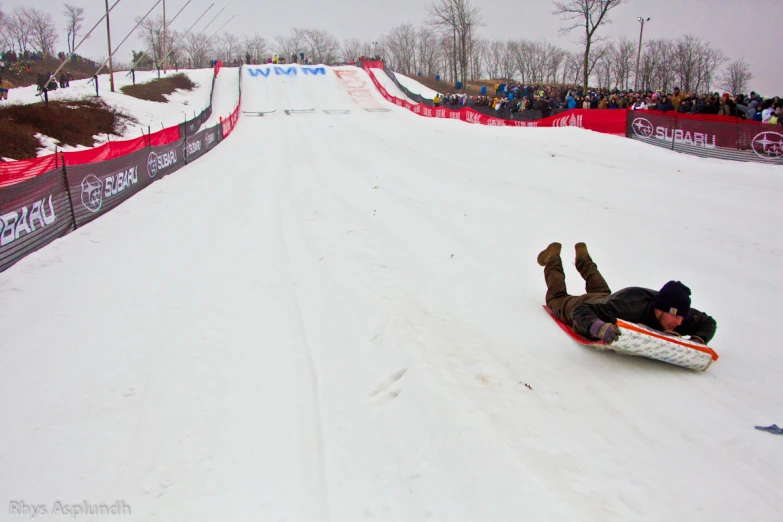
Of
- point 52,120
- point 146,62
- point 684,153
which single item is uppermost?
point 146,62

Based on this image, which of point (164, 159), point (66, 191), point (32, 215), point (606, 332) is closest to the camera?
point (606, 332)

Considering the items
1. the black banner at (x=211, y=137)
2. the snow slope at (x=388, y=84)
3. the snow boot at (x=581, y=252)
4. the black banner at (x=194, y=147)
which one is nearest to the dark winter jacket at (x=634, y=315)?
the snow boot at (x=581, y=252)

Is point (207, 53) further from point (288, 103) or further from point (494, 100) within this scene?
point (494, 100)

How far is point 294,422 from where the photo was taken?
362cm

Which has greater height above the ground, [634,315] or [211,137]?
[211,137]

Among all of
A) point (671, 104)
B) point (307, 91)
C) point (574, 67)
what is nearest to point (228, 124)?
point (307, 91)

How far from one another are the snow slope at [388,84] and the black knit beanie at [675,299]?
3719 cm

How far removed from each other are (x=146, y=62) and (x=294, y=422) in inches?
4146

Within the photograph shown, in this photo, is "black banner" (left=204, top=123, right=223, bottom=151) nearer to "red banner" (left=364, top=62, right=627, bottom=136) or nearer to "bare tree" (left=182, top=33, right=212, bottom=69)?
"red banner" (left=364, top=62, right=627, bottom=136)

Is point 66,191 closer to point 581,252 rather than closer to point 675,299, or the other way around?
point 581,252

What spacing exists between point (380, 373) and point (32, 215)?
21.4 feet

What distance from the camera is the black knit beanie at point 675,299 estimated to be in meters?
Result: 4.18

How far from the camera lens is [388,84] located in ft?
148

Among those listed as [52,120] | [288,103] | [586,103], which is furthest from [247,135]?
[586,103]
